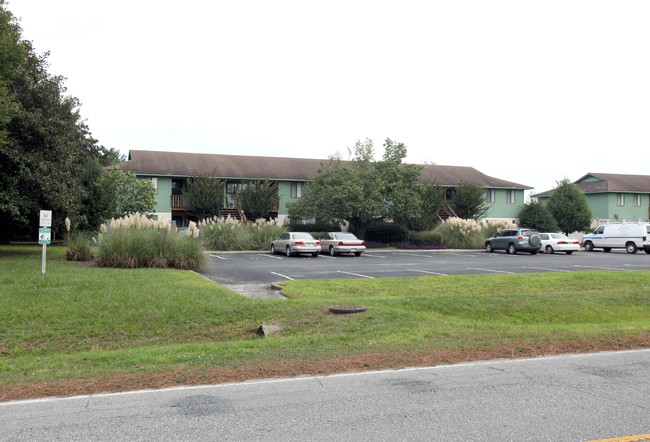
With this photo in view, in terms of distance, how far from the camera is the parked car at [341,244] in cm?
2991

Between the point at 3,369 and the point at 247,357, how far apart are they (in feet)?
11.2

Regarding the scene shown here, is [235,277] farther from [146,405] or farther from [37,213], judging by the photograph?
[146,405]

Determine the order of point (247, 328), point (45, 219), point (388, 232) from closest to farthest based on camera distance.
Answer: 1. point (247, 328)
2. point (45, 219)
3. point (388, 232)

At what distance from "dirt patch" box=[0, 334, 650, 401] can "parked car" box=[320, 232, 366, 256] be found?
21242 millimetres

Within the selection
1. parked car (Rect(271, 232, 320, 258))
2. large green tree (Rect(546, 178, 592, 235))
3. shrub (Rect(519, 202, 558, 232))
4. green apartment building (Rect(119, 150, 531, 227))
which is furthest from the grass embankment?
large green tree (Rect(546, 178, 592, 235))

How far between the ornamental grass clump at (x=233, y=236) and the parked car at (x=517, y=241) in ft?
46.9

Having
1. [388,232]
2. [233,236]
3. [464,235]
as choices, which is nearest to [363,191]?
[388,232]

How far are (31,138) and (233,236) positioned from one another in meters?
13.5

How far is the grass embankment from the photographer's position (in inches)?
285

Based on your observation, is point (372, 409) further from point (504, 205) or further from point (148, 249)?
point (504, 205)

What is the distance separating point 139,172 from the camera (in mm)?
42250

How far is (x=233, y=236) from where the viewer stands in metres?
32.3

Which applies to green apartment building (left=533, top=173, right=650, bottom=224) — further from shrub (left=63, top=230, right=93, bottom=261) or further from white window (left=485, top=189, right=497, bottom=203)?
shrub (left=63, top=230, right=93, bottom=261)

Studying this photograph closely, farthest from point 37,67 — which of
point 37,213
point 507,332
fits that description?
point 507,332
